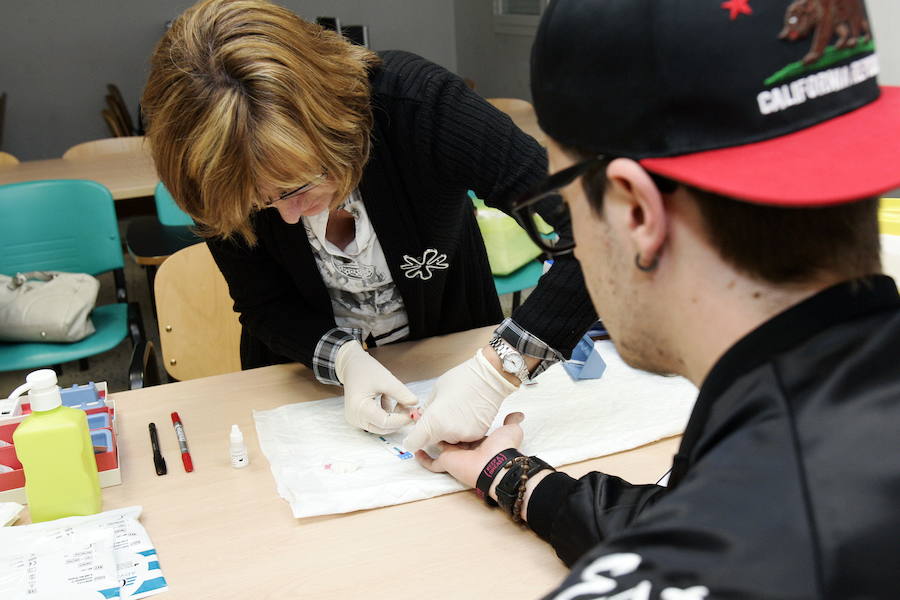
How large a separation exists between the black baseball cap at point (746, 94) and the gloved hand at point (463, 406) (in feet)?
2.19

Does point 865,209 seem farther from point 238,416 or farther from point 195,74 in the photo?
point 238,416

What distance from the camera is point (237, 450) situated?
1227mm

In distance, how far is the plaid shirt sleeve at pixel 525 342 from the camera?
4.13ft

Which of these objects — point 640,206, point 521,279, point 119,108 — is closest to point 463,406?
point 640,206

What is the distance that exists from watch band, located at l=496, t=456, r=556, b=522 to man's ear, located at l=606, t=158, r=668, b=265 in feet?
1.71

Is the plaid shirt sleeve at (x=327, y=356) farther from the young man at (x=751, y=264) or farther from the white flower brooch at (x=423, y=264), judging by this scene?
the young man at (x=751, y=264)

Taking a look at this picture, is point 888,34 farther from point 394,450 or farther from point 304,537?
point 304,537

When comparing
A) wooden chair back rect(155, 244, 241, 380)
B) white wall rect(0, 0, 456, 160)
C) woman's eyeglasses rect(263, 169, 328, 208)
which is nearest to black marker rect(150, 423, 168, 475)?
woman's eyeglasses rect(263, 169, 328, 208)

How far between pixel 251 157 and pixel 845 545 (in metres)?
0.86

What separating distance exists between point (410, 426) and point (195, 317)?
84 centimetres

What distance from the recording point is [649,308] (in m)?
0.66

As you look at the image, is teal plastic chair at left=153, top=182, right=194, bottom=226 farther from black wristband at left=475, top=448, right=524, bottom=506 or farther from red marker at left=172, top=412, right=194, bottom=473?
black wristband at left=475, top=448, right=524, bottom=506

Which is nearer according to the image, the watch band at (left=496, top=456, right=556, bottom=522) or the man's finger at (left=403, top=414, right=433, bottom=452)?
the watch band at (left=496, top=456, right=556, bottom=522)

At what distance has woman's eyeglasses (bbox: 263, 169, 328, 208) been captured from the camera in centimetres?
120
